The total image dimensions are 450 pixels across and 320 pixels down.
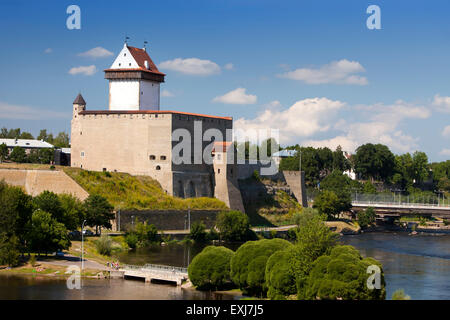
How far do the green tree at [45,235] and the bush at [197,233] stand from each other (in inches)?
632

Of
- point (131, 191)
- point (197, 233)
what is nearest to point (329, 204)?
point (197, 233)

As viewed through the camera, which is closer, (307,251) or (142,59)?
(307,251)

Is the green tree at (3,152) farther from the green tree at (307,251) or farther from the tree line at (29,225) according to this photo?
the green tree at (307,251)

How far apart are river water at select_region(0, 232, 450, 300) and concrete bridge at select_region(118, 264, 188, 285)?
71 centimetres

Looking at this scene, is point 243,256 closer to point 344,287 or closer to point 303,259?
point 303,259

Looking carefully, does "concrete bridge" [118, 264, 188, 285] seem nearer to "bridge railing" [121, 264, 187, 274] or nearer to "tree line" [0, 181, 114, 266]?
"bridge railing" [121, 264, 187, 274]

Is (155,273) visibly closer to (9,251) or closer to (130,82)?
(9,251)

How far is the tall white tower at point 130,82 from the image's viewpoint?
234 feet

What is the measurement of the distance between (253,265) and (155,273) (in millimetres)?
7518

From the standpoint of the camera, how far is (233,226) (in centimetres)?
6288

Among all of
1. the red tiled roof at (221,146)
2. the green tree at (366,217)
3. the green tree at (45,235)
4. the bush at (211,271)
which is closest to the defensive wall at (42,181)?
the green tree at (45,235)

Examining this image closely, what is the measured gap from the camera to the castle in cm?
6838

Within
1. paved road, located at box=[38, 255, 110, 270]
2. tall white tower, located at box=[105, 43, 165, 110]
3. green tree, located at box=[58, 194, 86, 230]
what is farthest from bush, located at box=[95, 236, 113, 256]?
tall white tower, located at box=[105, 43, 165, 110]
